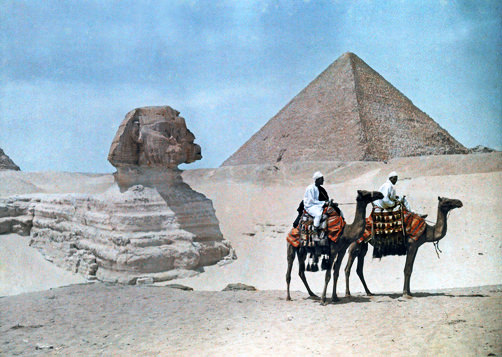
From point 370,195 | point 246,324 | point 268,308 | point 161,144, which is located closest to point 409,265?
point 370,195

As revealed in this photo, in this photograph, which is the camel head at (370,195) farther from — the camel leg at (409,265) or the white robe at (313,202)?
the camel leg at (409,265)

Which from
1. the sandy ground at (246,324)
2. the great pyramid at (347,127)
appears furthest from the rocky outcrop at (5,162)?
the great pyramid at (347,127)

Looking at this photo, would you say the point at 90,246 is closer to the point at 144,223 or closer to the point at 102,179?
the point at 144,223

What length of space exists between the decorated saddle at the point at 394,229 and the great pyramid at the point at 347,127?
34.2m

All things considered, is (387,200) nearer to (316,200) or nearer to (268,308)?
(316,200)

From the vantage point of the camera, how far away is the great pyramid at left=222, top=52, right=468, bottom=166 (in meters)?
42.7

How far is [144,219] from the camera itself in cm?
794

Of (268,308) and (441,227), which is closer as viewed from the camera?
(268,308)

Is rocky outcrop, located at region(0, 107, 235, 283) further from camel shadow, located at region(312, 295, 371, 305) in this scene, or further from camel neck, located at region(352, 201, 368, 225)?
camel neck, located at region(352, 201, 368, 225)

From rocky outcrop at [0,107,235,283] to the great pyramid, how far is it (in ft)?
106

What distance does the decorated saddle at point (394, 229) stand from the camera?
5.69m

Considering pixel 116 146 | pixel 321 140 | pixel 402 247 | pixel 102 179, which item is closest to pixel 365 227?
pixel 402 247

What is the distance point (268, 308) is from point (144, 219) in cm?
338

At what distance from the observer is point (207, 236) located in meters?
8.67
